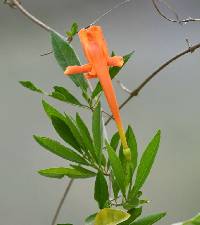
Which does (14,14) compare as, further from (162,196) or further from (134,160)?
(134,160)

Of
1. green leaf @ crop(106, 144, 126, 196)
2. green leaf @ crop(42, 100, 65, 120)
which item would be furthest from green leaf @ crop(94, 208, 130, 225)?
green leaf @ crop(42, 100, 65, 120)

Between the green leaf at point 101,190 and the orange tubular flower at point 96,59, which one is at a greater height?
the orange tubular flower at point 96,59

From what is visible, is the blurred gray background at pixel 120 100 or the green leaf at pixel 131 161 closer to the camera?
the green leaf at pixel 131 161

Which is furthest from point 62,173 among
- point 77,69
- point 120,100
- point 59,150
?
point 120,100

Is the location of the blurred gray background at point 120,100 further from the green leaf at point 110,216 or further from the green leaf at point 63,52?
the green leaf at point 110,216

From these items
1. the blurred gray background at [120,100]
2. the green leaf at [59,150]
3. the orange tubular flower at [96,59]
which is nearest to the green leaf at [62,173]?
the green leaf at [59,150]

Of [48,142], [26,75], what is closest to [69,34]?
[48,142]
